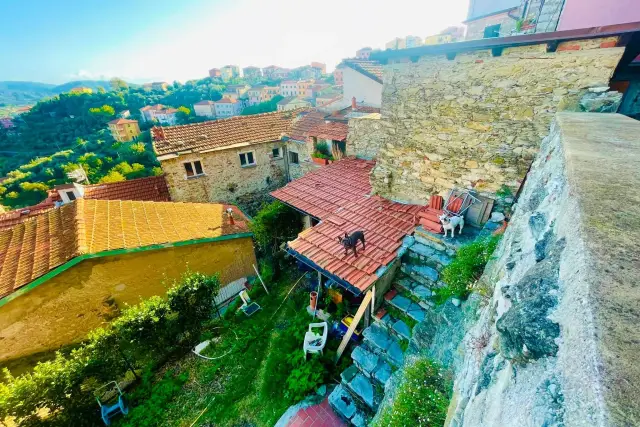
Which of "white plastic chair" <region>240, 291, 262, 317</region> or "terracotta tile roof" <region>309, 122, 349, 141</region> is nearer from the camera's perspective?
"white plastic chair" <region>240, 291, 262, 317</region>

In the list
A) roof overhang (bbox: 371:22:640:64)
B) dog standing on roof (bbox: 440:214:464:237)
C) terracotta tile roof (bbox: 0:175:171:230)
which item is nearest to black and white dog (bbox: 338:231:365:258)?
dog standing on roof (bbox: 440:214:464:237)

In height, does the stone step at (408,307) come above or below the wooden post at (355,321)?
Answer: above

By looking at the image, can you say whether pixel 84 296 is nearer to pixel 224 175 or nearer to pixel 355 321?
pixel 355 321

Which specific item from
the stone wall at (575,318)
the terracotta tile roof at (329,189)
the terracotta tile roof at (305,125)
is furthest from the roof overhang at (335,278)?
the terracotta tile roof at (305,125)

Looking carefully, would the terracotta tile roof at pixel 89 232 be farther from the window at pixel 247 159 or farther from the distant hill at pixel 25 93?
the distant hill at pixel 25 93

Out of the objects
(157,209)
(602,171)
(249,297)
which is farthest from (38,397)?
(602,171)

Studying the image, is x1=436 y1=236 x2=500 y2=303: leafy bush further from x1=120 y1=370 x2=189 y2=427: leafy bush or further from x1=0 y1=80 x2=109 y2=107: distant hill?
x1=0 y1=80 x2=109 y2=107: distant hill
